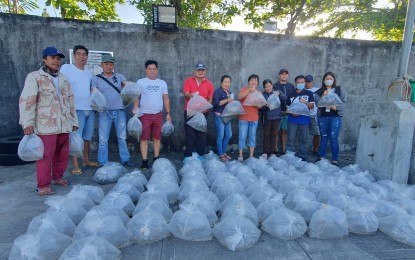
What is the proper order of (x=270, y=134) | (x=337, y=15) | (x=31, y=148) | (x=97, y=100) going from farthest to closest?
(x=337, y=15), (x=270, y=134), (x=97, y=100), (x=31, y=148)

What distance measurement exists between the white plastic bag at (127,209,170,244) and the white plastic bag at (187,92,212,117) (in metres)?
2.48

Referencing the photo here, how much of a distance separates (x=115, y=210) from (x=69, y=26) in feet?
13.4

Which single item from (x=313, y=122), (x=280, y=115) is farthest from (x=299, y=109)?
(x=313, y=122)

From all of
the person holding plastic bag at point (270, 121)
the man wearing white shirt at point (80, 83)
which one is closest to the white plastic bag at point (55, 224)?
the man wearing white shirt at point (80, 83)

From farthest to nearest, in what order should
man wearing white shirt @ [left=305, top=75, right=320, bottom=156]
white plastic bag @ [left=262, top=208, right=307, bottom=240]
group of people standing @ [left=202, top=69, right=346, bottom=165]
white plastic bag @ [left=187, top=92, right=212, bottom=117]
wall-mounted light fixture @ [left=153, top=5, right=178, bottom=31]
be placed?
man wearing white shirt @ [left=305, top=75, right=320, bottom=156] < wall-mounted light fixture @ [left=153, top=5, right=178, bottom=31] < group of people standing @ [left=202, top=69, right=346, bottom=165] < white plastic bag @ [left=187, top=92, right=212, bottom=117] < white plastic bag @ [left=262, top=208, right=307, bottom=240]

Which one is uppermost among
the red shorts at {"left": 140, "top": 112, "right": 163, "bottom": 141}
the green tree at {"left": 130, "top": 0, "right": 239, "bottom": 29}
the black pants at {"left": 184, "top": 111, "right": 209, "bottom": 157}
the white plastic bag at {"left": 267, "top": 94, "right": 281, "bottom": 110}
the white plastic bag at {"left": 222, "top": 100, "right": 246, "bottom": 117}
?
the green tree at {"left": 130, "top": 0, "right": 239, "bottom": 29}

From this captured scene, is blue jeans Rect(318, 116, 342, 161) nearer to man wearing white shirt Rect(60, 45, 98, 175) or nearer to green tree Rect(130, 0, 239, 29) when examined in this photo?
man wearing white shirt Rect(60, 45, 98, 175)

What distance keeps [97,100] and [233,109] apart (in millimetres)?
2263

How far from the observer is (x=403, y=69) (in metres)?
5.11

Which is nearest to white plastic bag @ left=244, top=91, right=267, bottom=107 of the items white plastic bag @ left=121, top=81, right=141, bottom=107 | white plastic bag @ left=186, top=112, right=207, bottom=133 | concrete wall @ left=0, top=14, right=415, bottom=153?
white plastic bag @ left=186, top=112, right=207, bottom=133

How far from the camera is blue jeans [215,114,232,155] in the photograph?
503cm

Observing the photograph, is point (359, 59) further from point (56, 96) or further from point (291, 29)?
point (56, 96)

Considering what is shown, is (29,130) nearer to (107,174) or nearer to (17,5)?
(107,174)

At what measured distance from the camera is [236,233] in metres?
2.27
